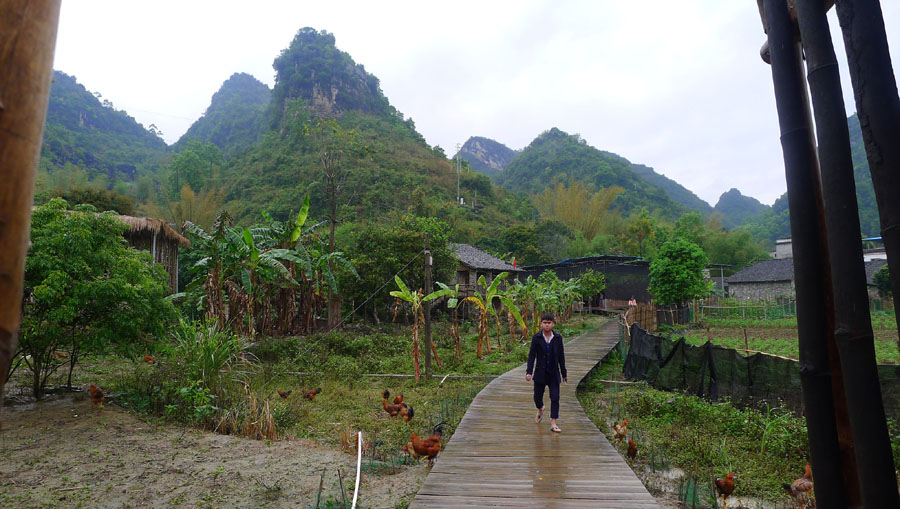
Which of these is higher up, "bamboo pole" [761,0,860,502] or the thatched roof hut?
the thatched roof hut

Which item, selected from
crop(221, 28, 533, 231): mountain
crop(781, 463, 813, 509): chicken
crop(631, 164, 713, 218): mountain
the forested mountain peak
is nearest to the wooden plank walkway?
crop(781, 463, 813, 509): chicken

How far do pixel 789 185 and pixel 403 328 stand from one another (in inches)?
667

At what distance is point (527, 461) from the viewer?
489 centimetres

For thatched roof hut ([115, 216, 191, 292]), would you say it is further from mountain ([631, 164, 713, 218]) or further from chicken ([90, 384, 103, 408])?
mountain ([631, 164, 713, 218])

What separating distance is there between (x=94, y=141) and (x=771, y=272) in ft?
189

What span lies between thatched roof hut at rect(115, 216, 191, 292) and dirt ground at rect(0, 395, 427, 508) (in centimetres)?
911

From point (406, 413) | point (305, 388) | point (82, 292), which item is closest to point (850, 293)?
point (406, 413)

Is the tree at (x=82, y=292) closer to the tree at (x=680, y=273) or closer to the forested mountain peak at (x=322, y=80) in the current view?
the tree at (x=680, y=273)

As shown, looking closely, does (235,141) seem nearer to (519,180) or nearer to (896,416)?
(519,180)

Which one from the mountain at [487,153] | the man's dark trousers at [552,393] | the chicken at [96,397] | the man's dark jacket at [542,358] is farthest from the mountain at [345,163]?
the mountain at [487,153]

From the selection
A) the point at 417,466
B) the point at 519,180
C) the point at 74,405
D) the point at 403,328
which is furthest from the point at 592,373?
the point at 519,180

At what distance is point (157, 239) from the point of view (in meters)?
15.8

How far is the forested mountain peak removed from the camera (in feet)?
211

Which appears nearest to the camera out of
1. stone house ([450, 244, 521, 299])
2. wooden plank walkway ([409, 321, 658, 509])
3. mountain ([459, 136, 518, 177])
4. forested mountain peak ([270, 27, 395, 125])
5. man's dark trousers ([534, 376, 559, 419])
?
wooden plank walkway ([409, 321, 658, 509])
